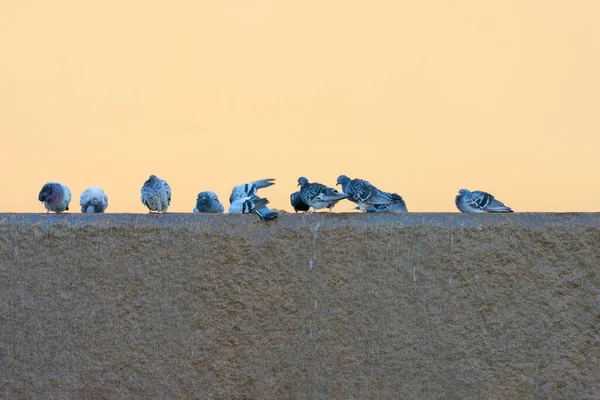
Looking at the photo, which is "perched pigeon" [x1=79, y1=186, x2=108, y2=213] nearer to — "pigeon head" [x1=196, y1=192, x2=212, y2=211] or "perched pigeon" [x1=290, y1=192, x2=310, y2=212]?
"pigeon head" [x1=196, y1=192, x2=212, y2=211]

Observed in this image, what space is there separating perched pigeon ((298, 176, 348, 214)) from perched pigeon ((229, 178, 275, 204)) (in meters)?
1.16

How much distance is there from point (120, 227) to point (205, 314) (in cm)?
97

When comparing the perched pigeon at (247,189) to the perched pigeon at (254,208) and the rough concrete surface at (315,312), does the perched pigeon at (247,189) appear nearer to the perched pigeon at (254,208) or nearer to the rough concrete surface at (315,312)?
the perched pigeon at (254,208)

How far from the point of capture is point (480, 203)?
21.2ft

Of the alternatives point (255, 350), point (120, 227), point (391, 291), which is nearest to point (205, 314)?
point (255, 350)

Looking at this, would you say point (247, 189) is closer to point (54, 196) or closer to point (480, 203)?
point (54, 196)

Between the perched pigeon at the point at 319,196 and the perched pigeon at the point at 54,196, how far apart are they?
218 cm

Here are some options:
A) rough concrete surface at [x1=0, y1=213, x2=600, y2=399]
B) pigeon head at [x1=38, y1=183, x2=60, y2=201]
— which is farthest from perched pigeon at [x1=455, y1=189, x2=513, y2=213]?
pigeon head at [x1=38, y1=183, x2=60, y2=201]

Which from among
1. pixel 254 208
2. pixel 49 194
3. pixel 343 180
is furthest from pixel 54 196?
pixel 343 180

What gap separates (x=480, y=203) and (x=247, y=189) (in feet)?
7.32

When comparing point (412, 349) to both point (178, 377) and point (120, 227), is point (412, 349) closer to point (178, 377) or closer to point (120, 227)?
point (178, 377)

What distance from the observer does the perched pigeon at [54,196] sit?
6824mm

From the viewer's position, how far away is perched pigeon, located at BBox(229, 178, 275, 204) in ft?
24.3

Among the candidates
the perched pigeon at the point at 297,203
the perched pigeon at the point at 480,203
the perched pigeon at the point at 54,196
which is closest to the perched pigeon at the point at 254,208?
the perched pigeon at the point at 297,203
